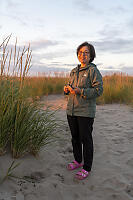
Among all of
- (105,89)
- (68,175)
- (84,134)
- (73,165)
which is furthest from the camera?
(105,89)

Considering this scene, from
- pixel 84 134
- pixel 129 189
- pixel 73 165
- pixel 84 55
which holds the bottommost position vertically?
pixel 129 189

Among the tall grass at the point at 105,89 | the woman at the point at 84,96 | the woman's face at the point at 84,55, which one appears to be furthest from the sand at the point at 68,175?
the tall grass at the point at 105,89

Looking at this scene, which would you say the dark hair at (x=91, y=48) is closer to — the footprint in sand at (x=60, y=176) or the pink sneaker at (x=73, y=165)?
the pink sneaker at (x=73, y=165)

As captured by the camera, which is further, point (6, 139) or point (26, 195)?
point (6, 139)

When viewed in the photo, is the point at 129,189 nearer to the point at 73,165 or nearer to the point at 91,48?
the point at 73,165

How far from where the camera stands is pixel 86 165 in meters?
2.62

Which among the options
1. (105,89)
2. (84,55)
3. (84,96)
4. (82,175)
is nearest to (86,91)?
(84,96)

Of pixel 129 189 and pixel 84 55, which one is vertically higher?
pixel 84 55

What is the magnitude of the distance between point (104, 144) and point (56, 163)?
1.31 metres

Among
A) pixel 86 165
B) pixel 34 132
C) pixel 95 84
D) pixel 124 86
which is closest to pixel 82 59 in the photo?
pixel 95 84

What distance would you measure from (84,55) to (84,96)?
566 millimetres

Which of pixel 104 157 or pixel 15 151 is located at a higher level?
pixel 15 151

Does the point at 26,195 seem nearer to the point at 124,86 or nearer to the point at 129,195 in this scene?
the point at 129,195

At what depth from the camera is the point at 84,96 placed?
7.77 feet
